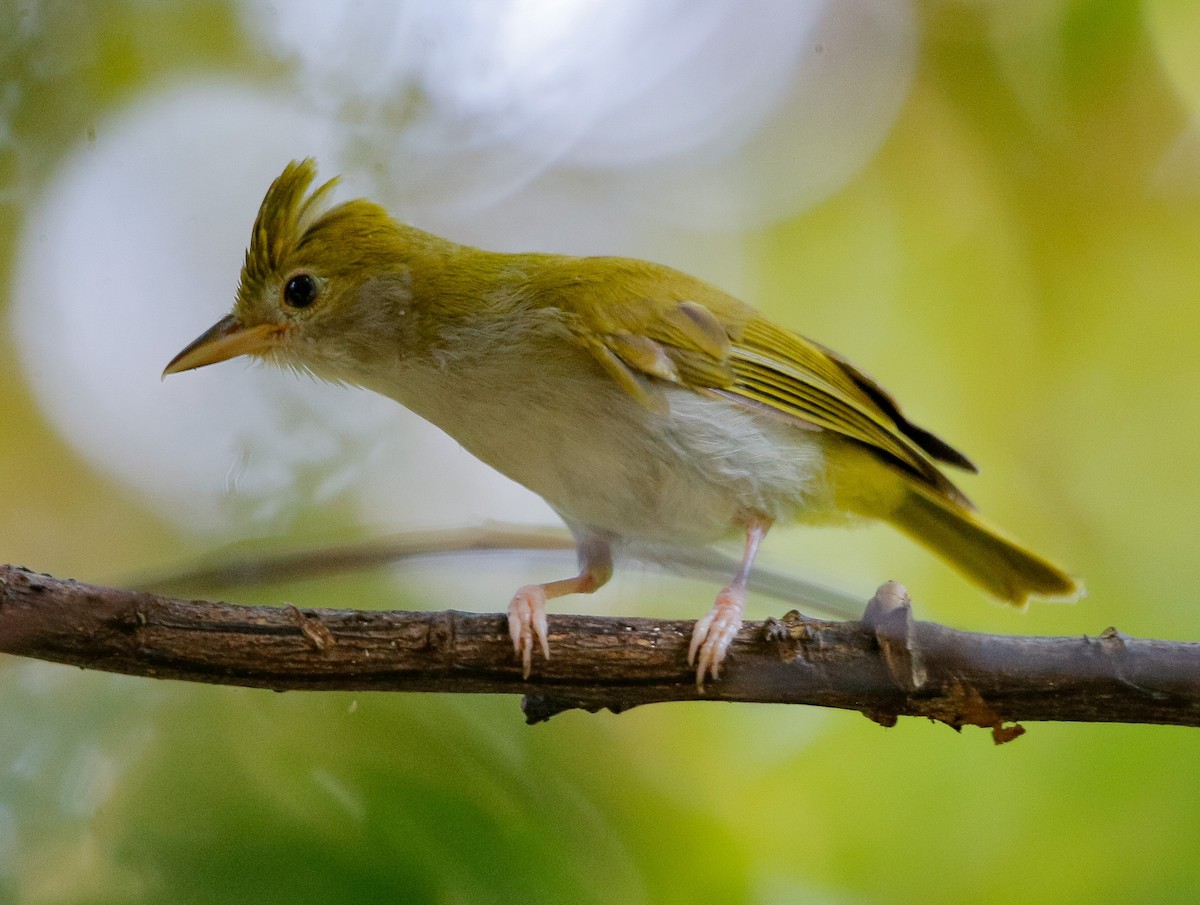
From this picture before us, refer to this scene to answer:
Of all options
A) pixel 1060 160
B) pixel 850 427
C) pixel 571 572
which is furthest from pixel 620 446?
pixel 1060 160

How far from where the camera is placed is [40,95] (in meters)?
1.65

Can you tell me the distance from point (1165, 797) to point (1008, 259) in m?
1.10

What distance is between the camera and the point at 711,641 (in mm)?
1324

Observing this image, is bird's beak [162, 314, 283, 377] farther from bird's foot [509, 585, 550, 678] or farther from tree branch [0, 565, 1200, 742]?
bird's foot [509, 585, 550, 678]

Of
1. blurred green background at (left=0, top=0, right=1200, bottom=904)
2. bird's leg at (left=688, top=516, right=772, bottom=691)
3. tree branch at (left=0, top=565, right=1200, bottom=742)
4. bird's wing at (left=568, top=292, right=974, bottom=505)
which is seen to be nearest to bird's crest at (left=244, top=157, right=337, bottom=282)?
blurred green background at (left=0, top=0, right=1200, bottom=904)

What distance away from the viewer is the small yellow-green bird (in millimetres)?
1712

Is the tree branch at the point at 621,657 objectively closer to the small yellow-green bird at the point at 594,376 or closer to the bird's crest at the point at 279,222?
the small yellow-green bird at the point at 594,376

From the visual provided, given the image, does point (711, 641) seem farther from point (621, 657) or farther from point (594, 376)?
point (594, 376)

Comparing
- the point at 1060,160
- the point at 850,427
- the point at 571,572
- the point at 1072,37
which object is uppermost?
the point at 1072,37

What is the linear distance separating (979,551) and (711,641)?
0.94m

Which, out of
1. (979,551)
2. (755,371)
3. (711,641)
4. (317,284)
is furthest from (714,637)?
(317,284)

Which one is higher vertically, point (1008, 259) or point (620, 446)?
point (1008, 259)

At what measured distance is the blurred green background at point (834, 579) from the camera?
1.14m

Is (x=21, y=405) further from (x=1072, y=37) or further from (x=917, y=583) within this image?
(x=1072, y=37)
